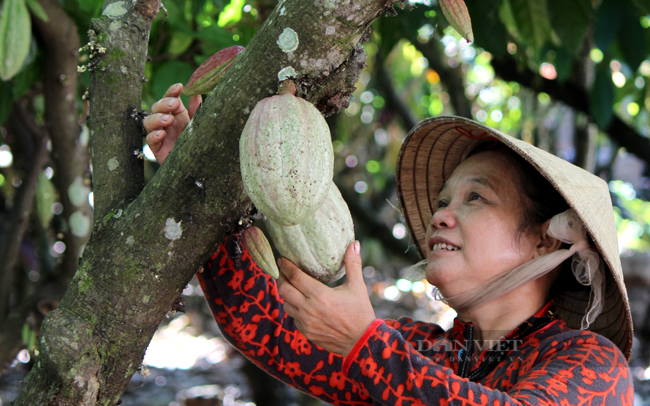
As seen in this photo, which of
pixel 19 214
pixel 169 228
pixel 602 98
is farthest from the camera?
pixel 602 98

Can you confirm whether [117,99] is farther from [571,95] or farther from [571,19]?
[571,95]

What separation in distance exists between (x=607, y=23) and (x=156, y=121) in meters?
1.55

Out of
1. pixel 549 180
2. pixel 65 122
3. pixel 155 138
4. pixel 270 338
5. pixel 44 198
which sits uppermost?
pixel 65 122

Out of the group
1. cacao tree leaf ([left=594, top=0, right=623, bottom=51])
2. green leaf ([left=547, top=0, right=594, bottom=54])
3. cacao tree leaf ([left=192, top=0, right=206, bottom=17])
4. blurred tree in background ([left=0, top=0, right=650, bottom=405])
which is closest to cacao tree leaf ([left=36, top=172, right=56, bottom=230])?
blurred tree in background ([left=0, top=0, right=650, bottom=405])

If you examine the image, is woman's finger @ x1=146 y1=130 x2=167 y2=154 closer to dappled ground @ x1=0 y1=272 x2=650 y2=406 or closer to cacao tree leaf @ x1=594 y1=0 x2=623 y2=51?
cacao tree leaf @ x1=594 y1=0 x2=623 y2=51

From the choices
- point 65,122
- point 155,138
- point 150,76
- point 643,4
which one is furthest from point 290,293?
point 643,4

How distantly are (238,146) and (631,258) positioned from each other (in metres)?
5.41

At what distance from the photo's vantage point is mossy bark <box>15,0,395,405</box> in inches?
32.8

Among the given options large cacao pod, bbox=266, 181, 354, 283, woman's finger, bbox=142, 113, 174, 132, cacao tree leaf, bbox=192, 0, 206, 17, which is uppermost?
cacao tree leaf, bbox=192, 0, 206, 17

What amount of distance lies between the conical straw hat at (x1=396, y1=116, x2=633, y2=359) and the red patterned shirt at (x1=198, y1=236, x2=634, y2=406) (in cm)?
11

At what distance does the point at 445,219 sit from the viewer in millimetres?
1289

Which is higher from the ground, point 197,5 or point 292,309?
point 197,5

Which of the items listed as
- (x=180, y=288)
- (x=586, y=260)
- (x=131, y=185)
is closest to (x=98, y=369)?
(x=180, y=288)

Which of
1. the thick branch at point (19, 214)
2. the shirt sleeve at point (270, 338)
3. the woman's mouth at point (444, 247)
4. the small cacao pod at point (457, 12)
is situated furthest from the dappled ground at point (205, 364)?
the small cacao pod at point (457, 12)
